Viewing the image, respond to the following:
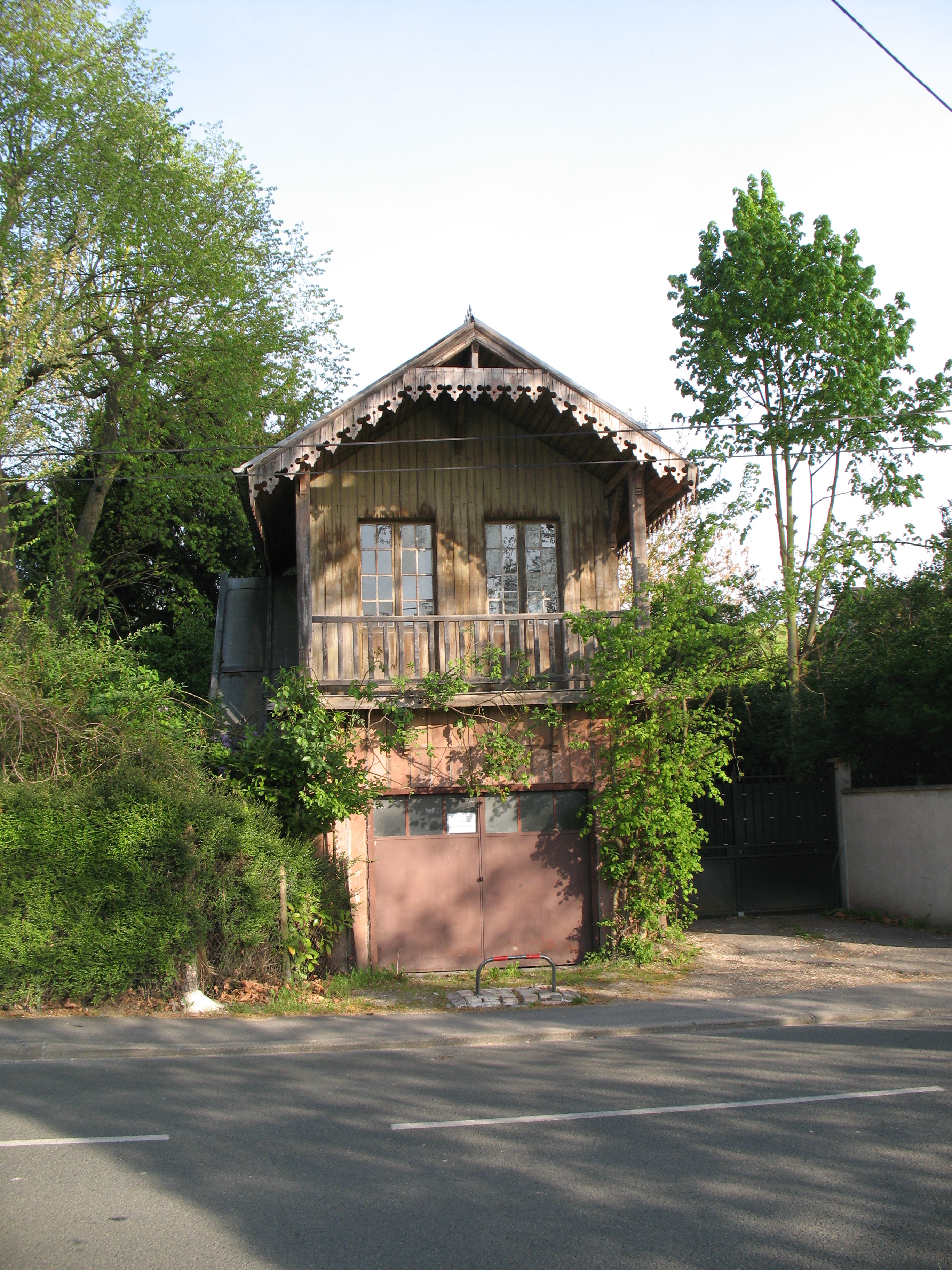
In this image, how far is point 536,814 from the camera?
43.0 feet

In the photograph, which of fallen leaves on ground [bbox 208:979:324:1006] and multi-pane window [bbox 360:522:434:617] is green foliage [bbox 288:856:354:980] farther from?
multi-pane window [bbox 360:522:434:617]

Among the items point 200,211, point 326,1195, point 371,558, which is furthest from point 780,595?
point 200,211

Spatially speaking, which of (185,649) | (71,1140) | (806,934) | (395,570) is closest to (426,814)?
(395,570)

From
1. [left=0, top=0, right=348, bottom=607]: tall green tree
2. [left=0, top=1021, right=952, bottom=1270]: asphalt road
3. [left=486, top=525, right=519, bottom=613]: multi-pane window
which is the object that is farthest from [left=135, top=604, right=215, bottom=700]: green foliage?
[left=0, top=1021, right=952, bottom=1270]: asphalt road

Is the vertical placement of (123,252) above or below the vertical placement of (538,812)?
above

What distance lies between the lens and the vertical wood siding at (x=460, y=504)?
1386 cm

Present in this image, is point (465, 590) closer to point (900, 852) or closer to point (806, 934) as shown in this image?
point (806, 934)

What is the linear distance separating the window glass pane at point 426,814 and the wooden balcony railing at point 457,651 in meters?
1.56

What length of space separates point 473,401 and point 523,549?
2.23 meters

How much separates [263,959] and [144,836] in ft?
6.69

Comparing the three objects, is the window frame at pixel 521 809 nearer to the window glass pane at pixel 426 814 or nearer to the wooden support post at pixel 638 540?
the window glass pane at pixel 426 814

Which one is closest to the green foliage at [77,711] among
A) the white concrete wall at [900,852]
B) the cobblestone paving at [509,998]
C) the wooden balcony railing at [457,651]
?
the wooden balcony railing at [457,651]

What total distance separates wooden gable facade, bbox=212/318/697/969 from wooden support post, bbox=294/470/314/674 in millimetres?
29

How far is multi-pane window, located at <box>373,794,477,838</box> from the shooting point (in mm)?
12758
